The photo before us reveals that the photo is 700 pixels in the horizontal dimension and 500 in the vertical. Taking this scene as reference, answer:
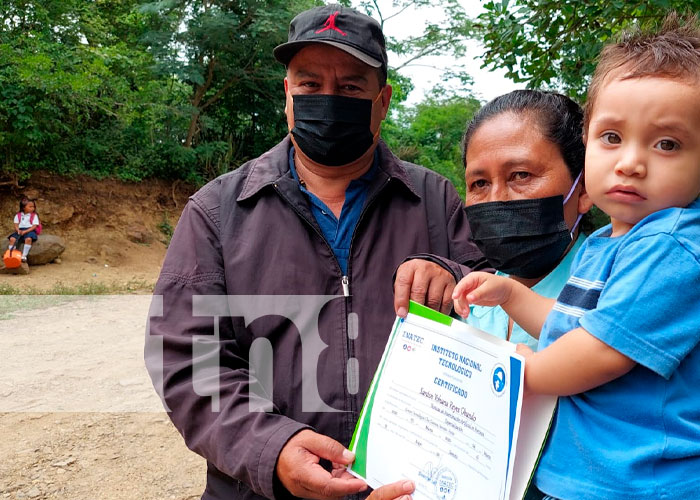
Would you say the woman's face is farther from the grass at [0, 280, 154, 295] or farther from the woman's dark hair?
the grass at [0, 280, 154, 295]

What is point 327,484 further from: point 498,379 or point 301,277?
point 301,277

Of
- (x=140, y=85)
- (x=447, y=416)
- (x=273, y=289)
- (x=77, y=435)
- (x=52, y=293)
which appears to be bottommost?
(x=77, y=435)

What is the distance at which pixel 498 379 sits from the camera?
1286 mm

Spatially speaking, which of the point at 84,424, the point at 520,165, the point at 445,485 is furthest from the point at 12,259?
the point at 445,485

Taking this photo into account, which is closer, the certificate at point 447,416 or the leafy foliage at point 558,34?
the certificate at point 447,416

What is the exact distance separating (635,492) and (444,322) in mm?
522

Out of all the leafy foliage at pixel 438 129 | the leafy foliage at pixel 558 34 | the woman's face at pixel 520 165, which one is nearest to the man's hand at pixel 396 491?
the woman's face at pixel 520 165

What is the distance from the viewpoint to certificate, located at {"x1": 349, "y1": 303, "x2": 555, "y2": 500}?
4.14 feet

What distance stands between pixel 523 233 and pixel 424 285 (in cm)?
31

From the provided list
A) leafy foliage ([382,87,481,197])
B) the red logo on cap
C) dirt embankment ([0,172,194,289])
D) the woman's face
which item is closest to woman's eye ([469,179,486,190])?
the woman's face

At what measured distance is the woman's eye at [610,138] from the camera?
129 cm

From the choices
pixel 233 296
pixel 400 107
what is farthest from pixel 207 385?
pixel 400 107

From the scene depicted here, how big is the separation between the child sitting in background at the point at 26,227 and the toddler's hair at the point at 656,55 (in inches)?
518

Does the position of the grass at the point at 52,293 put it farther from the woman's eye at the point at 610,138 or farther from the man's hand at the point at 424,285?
the woman's eye at the point at 610,138
